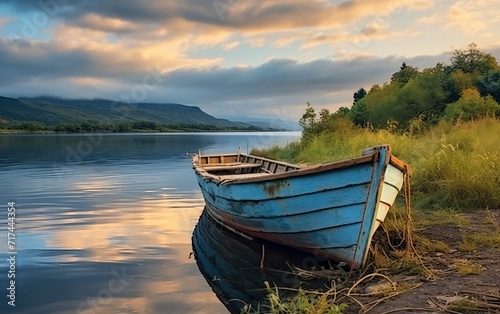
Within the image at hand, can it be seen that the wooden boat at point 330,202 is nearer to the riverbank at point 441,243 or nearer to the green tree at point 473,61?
the riverbank at point 441,243

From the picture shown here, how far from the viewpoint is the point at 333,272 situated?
7340 millimetres

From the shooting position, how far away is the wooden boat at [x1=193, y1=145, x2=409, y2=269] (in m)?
6.86

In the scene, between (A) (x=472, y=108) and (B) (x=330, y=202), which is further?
(A) (x=472, y=108)

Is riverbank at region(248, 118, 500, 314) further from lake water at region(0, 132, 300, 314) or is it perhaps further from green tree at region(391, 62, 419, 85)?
green tree at region(391, 62, 419, 85)

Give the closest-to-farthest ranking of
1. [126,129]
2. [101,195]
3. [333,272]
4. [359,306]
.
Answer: [359,306]
[333,272]
[101,195]
[126,129]

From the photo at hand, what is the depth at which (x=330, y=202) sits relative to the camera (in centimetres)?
729

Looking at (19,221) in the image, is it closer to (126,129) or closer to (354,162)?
(354,162)

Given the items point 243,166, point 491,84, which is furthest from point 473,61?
point 243,166

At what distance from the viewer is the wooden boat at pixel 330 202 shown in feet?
22.5

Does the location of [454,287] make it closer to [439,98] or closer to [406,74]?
[439,98]

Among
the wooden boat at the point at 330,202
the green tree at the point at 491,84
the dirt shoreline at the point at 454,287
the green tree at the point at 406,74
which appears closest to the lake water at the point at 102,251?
the wooden boat at the point at 330,202

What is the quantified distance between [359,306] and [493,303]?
1.46 m

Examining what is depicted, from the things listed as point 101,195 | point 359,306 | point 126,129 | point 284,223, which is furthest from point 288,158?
point 126,129

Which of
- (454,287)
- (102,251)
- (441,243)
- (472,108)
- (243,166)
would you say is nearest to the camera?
(454,287)
